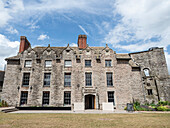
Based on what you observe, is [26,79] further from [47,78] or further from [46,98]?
[46,98]

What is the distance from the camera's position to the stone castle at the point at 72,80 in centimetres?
2047

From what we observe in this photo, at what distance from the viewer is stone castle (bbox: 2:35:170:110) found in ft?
67.2

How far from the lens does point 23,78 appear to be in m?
21.6

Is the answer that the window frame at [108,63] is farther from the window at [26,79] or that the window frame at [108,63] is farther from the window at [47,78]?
the window at [26,79]

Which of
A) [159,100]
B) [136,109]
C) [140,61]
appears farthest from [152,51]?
[136,109]

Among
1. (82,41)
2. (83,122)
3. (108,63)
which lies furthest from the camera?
(82,41)

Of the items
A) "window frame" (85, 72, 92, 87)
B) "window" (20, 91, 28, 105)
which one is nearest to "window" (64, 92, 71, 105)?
"window frame" (85, 72, 92, 87)

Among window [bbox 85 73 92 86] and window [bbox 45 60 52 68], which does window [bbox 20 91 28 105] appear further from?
window [bbox 85 73 92 86]

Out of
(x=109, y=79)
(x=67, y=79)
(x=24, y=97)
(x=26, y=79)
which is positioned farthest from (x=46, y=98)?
(x=109, y=79)

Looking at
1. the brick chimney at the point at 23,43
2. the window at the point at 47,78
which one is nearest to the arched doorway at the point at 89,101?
the window at the point at 47,78

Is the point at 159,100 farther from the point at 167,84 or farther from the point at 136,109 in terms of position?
the point at 136,109

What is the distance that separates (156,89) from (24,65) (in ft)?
86.2

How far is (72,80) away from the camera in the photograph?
21281 mm

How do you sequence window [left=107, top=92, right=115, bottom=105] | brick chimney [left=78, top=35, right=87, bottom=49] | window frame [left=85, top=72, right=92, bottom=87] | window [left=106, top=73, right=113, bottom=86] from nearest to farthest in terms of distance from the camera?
window [left=107, top=92, right=115, bottom=105] < window frame [left=85, top=72, right=92, bottom=87] < window [left=106, top=73, right=113, bottom=86] < brick chimney [left=78, top=35, right=87, bottom=49]
